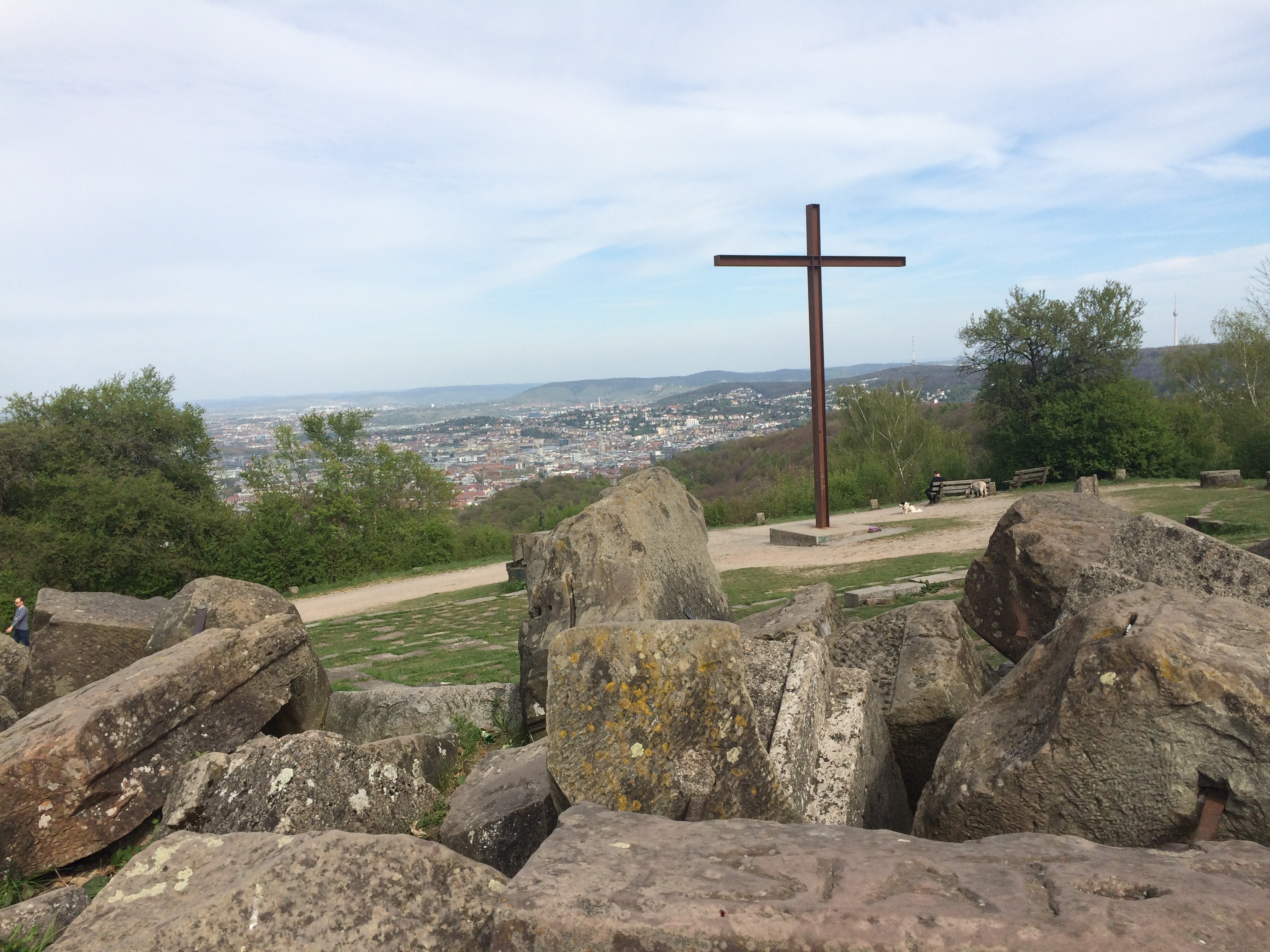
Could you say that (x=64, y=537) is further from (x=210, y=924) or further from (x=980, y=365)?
(x=980, y=365)

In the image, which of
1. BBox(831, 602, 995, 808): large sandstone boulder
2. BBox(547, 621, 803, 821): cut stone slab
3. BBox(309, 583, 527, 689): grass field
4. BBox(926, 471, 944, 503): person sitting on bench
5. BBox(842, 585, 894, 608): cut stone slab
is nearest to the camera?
BBox(547, 621, 803, 821): cut stone slab

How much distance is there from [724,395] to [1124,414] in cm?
9479

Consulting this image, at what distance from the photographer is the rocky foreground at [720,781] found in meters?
2.49

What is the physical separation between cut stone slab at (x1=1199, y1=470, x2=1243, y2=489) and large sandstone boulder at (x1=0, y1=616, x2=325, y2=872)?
2561cm

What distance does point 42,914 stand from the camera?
12.7 ft

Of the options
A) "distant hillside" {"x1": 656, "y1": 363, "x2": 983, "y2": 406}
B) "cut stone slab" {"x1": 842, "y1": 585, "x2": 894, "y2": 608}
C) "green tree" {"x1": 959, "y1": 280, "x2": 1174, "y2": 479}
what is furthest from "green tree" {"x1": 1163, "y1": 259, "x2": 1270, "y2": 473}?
"distant hillside" {"x1": 656, "y1": 363, "x2": 983, "y2": 406}

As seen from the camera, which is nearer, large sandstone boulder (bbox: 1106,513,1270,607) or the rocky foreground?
the rocky foreground

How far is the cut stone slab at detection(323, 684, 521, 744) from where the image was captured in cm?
635

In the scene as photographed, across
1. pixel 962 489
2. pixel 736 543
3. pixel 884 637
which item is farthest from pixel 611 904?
pixel 962 489

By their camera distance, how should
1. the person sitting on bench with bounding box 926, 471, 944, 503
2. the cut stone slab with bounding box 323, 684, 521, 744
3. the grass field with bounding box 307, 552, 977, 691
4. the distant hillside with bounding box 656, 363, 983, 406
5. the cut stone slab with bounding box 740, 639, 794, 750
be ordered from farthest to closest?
the distant hillside with bounding box 656, 363, 983, 406 → the person sitting on bench with bounding box 926, 471, 944, 503 → the grass field with bounding box 307, 552, 977, 691 → the cut stone slab with bounding box 323, 684, 521, 744 → the cut stone slab with bounding box 740, 639, 794, 750

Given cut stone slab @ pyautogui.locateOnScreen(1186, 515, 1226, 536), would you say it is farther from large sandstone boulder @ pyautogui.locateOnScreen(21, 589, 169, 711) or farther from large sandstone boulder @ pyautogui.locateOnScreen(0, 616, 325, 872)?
large sandstone boulder @ pyautogui.locateOnScreen(21, 589, 169, 711)

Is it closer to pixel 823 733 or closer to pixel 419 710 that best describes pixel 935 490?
pixel 419 710

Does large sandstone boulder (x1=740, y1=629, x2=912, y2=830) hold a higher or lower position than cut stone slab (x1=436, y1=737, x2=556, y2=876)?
higher

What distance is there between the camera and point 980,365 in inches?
1654
